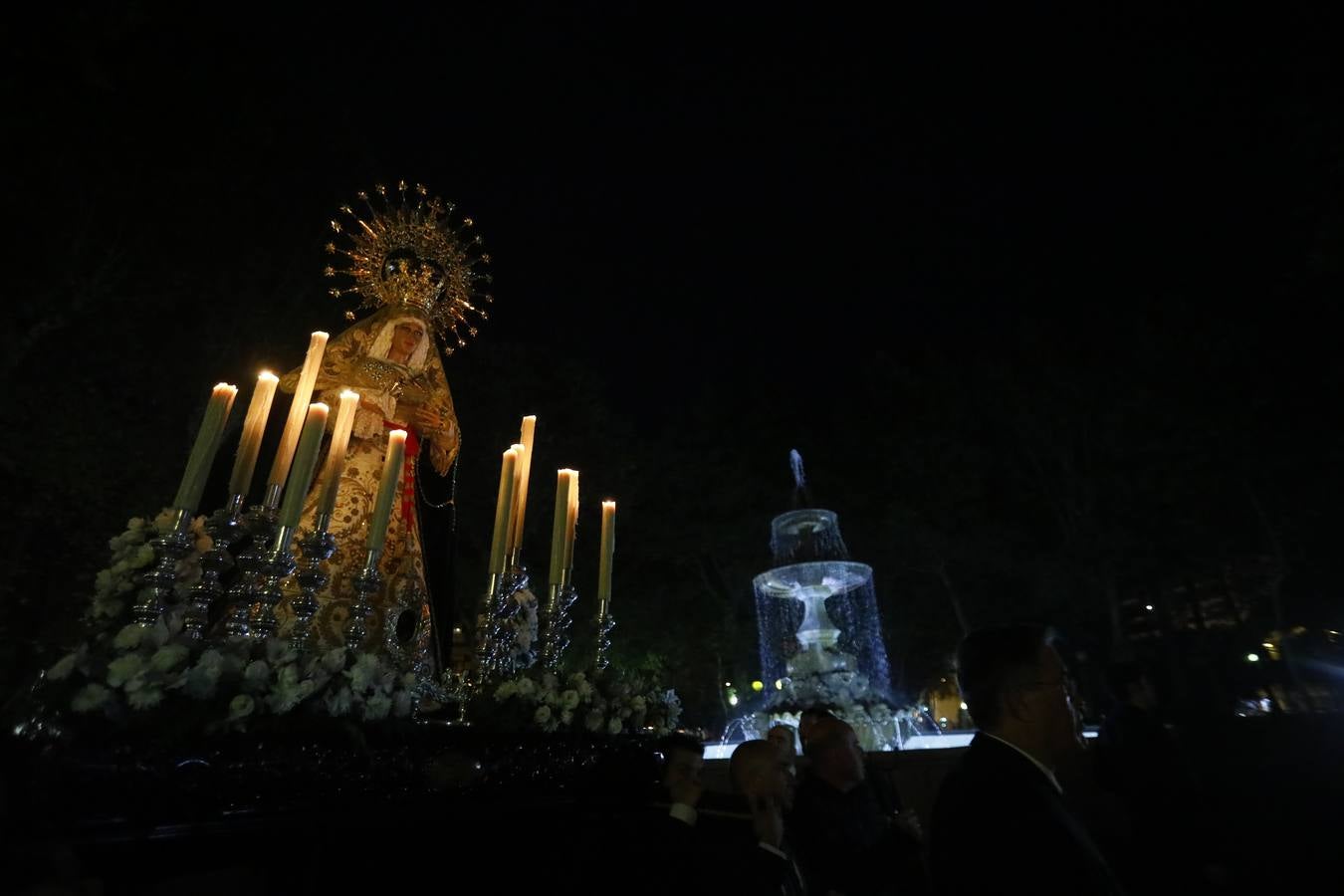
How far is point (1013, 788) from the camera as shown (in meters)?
2.15

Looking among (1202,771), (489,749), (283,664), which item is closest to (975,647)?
(489,749)

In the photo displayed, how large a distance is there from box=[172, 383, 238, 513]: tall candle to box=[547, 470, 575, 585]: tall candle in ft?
5.32

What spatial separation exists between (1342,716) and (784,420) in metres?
20.3

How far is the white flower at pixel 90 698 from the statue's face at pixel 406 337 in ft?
11.7

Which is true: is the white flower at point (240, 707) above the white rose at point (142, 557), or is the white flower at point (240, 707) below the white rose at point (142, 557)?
below

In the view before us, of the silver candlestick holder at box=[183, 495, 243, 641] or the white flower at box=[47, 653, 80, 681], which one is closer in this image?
the white flower at box=[47, 653, 80, 681]

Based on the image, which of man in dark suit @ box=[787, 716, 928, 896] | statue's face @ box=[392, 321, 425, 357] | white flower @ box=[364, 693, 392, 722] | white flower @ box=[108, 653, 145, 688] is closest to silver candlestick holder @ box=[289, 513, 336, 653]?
white flower @ box=[364, 693, 392, 722]

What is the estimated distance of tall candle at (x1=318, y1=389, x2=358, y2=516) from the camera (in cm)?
304

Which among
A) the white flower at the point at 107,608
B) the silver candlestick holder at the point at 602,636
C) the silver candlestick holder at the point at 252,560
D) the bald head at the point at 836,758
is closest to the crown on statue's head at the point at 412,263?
the silver candlestick holder at the point at 602,636

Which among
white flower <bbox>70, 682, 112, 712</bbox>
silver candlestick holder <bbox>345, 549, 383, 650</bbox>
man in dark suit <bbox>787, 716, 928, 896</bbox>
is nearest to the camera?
white flower <bbox>70, 682, 112, 712</bbox>

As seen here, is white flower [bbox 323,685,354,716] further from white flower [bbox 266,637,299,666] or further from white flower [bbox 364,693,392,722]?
white flower [bbox 266,637,299,666]

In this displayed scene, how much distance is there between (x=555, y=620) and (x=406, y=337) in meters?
2.60

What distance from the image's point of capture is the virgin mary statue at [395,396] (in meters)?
4.19

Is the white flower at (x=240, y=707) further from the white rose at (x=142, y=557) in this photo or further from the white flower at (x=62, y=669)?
the white rose at (x=142, y=557)
